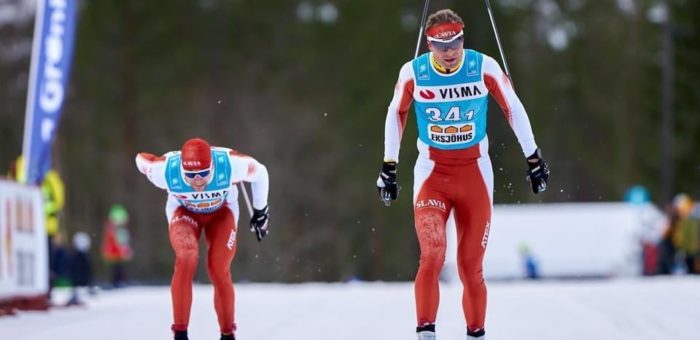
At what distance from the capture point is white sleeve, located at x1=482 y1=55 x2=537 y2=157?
30.3 feet

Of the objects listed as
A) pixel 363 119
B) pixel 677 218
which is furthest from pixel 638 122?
pixel 677 218

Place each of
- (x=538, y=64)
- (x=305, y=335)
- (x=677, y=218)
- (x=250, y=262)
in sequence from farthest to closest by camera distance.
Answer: (x=538, y=64) < (x=250, y=262) < (x=677, y=218) < (x=305, y=335)

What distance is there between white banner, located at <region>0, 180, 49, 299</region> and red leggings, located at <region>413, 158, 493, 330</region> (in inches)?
313

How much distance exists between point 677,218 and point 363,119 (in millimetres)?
23612

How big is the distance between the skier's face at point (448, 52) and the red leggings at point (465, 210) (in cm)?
70

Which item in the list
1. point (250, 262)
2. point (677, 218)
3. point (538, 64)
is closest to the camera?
point (677, 218)

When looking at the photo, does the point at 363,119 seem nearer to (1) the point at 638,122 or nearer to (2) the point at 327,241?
(2) the point at 327,241

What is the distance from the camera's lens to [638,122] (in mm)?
55562

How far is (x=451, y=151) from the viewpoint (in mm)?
9414

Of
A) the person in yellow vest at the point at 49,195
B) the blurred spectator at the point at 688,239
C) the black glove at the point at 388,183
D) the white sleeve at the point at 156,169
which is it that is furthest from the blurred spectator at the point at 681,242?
the black glove at the point at 388,183

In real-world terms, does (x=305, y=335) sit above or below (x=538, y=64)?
below

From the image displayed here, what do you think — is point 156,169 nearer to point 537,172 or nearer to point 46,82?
point 537,172

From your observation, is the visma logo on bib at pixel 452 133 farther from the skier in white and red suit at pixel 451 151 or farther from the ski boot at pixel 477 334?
the ski boot at pixel 477 334

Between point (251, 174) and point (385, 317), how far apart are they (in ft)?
13.9
